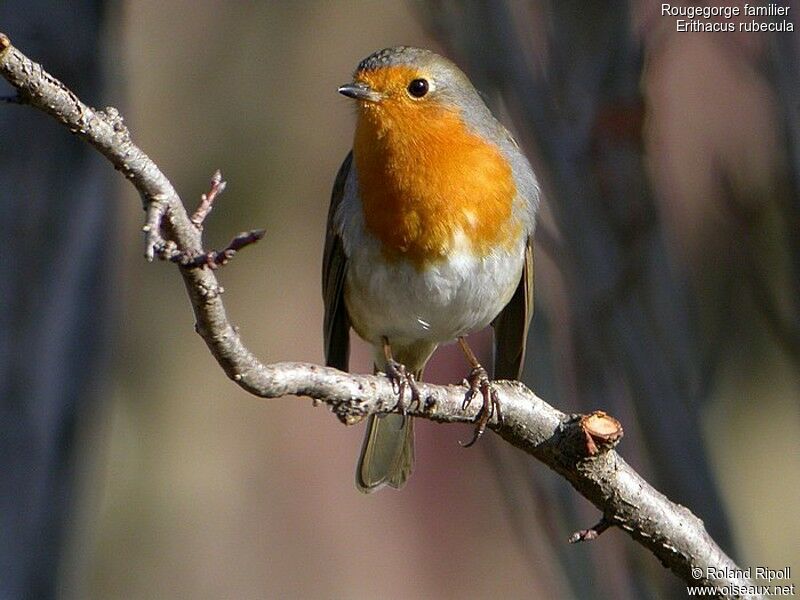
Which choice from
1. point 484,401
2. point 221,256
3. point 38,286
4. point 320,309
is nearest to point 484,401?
point 484,401

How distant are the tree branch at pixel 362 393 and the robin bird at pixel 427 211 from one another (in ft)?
2.23

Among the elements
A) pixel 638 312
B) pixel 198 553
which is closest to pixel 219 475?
pixel 198 553

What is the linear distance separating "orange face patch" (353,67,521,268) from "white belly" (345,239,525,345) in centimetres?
4

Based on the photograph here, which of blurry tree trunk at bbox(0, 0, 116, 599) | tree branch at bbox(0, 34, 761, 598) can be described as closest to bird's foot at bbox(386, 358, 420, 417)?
tree branch at bbox(0, 34, 761, 598)

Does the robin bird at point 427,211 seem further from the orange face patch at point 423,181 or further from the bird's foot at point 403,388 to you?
the bird's foot at point 403,388

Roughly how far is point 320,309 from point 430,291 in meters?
3.71

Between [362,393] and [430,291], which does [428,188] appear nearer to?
[430,291]

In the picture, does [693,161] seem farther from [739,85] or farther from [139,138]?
[139,138]

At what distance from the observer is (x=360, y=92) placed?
3.24 m

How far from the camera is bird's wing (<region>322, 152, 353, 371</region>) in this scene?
3.53m

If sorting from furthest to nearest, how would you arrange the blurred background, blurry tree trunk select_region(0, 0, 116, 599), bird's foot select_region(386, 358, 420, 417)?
1. blurry tree trunk select_region(0, 0, 116, 599)
2. the blurred background
3. bird's foot select_region(386, 358, 420, 417)

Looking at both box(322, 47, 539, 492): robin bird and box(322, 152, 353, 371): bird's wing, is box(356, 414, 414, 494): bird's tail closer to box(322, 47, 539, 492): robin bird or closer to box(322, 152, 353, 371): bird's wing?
box(322, 47, 539, 492): robin bird

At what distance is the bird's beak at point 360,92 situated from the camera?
10.5ft

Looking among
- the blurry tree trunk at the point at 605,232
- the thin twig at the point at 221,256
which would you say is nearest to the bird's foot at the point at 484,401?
the blurry tree trunk at the point at 605,232
